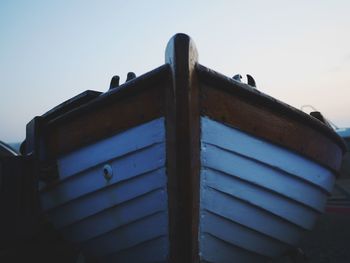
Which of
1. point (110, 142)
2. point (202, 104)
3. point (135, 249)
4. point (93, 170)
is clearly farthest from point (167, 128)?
point (135, 249)

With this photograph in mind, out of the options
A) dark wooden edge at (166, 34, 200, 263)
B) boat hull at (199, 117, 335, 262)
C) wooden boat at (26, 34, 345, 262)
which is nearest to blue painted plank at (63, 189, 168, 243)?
wooden boat at (26, 34, 345, 262)

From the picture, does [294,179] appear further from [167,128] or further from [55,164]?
[55,164]

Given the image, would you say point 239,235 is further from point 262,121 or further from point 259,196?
point 262,121

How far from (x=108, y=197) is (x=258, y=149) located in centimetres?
138

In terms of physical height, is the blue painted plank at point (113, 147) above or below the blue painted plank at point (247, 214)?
above

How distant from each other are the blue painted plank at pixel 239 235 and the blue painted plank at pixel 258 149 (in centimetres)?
58

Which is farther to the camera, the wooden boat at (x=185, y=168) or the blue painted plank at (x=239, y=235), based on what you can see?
the blue painted plank at (x=239, y=235)

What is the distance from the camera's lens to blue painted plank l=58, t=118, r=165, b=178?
233 cm

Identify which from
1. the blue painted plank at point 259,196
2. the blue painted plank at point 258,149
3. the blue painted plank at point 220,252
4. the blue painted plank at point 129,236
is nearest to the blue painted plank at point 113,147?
the blue painted plank at point 258,149

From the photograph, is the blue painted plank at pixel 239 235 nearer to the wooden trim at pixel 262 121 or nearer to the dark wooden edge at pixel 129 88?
the wooden trim at pixel 262 121

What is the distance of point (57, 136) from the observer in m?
3.09

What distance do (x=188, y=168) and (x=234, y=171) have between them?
45cm

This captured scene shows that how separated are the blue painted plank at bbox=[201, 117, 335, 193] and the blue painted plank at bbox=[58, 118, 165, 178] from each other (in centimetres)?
38

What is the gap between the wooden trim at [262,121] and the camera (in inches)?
90.1
